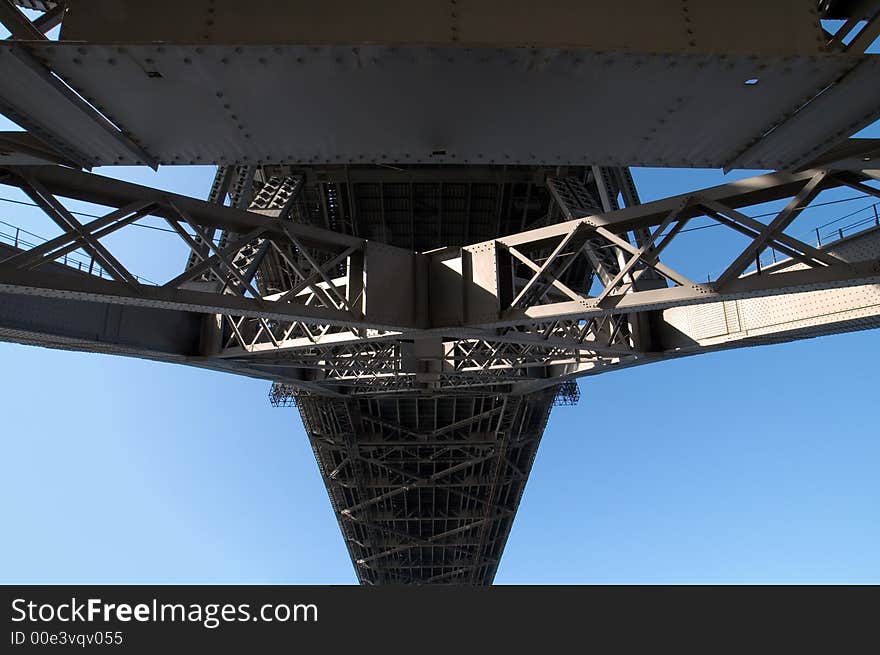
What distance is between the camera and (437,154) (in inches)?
211

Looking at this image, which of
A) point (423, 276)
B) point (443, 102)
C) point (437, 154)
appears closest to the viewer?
point (443, 102)

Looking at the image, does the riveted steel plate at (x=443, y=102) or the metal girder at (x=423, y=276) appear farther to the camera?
the metal girder at (x=423, y=276)

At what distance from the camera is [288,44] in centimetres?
400

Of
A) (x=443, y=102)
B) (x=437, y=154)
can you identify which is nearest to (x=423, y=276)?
(x=437, y=154)

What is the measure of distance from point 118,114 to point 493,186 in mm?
10439

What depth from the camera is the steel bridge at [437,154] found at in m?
4.09

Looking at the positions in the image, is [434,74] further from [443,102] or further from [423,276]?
[423,276]

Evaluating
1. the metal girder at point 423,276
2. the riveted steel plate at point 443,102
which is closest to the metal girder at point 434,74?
the riveted steel plate at point 443,102

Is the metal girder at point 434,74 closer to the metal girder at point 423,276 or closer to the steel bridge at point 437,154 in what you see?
the steel bridge at point 437,154

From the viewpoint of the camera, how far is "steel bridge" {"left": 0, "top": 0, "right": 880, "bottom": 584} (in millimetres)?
4086

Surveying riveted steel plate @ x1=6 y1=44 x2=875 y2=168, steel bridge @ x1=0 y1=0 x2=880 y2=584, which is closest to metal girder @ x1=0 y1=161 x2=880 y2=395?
steel bridge @ x1=0 y1=0 x2=880 y2=584

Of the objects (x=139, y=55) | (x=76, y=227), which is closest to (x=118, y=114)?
(x=139, y=55)

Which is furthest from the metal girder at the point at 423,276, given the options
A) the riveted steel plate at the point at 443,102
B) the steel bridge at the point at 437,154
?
the riveted steel plate at the point at 443,102
